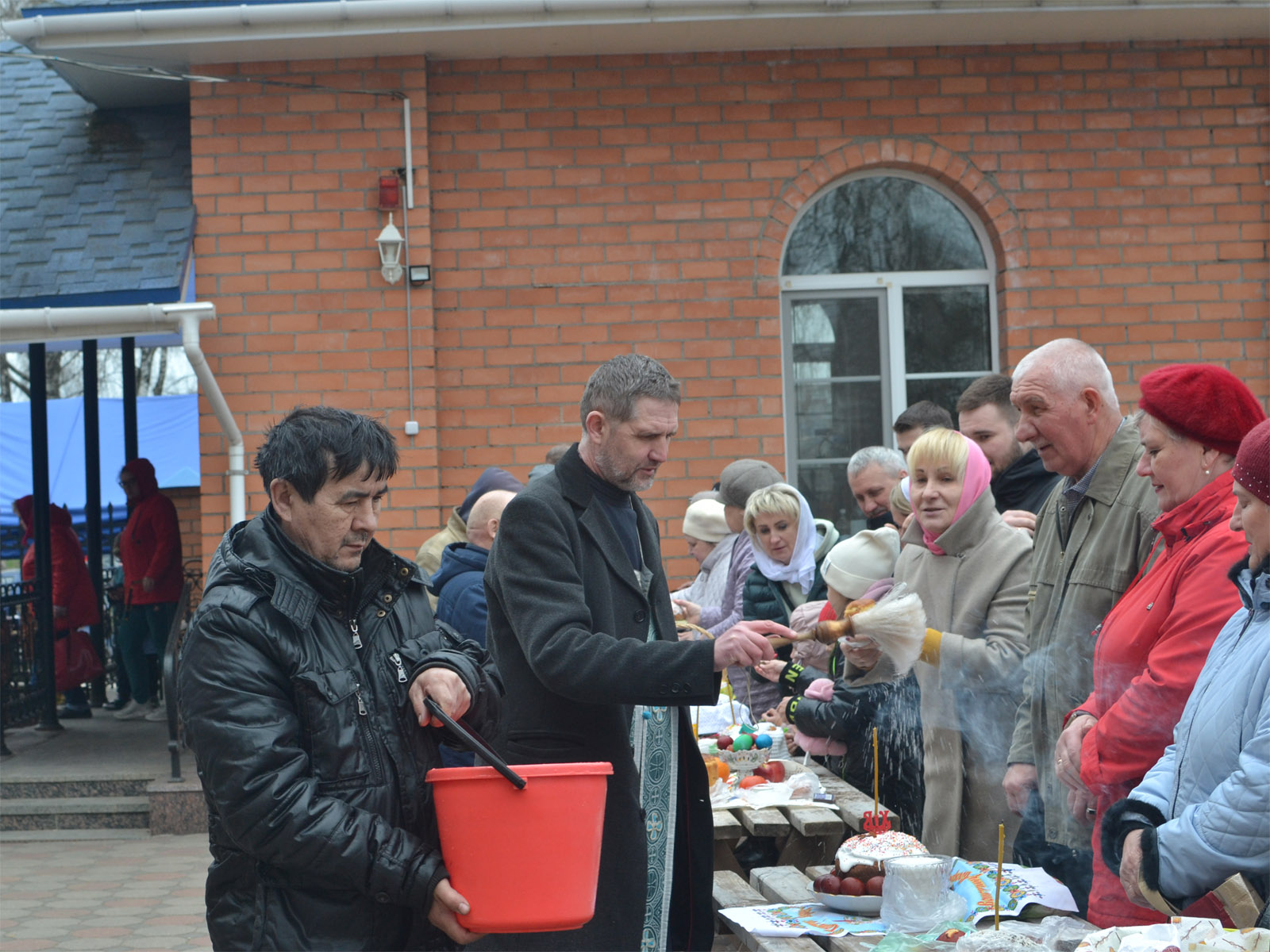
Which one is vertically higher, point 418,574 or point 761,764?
point 418,574

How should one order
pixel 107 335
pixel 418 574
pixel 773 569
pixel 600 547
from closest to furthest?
1. pixel 418 574
2. pixel 600 547
3. pixel 773 569
4. pixel 107 335

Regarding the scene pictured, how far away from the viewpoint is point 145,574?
34.7 ft

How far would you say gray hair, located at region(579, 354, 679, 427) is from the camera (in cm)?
325

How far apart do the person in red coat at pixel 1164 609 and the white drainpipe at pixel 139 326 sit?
5567mm

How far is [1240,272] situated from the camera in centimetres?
807

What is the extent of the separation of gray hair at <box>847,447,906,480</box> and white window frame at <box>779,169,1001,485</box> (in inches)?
67.7

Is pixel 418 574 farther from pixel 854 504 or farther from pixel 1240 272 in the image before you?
pixel 1240 272

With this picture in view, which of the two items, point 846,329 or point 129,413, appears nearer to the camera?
point 846,329

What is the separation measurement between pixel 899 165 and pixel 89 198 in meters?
5.31

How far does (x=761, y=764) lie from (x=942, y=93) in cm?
481

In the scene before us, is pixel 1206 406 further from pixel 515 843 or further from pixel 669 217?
pixel 669 217

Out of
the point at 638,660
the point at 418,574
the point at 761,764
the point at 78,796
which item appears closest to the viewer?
the point at 418,574

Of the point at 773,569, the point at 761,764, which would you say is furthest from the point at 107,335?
the point at 761,764

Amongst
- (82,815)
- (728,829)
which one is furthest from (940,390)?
(82,815)
